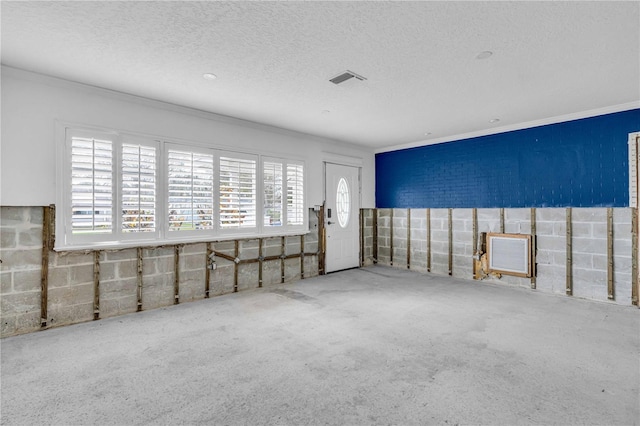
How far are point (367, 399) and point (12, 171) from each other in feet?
12.9

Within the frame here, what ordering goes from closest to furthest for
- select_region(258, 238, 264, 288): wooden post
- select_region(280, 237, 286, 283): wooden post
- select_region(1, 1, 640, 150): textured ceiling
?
select_region(1, 1, 640, 150): textured ceiling < select_region(258, 238, 264, 288): wooden post < select_region(280, 237, 286, 283): wooden post

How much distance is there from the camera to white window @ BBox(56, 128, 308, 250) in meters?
3.40

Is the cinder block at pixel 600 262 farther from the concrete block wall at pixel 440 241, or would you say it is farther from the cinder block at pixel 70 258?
the cinder block at pixel 70 258

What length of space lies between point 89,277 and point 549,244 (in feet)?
20.7

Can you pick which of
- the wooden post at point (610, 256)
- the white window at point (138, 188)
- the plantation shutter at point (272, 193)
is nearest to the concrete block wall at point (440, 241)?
the wooden post at point (610, 256)

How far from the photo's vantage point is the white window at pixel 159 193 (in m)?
3.40

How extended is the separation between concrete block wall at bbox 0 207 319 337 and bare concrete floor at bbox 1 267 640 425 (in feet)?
0.78

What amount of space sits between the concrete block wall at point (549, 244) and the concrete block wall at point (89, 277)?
3.51m

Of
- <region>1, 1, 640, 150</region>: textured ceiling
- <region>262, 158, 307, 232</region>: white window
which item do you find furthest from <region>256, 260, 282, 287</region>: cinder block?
<region>1, 1, 640, 150</region>: textured ceiling

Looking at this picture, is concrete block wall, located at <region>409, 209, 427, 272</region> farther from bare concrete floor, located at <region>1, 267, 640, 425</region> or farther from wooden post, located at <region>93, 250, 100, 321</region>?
wooden post, located at <region>93, 250, 100, 321</region>

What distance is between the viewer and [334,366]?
2479mm

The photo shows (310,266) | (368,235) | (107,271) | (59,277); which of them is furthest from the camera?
(368,235)

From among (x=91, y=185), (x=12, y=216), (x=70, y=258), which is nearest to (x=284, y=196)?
(x=91, y=185)

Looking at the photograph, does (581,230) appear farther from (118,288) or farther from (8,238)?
(8,238)
